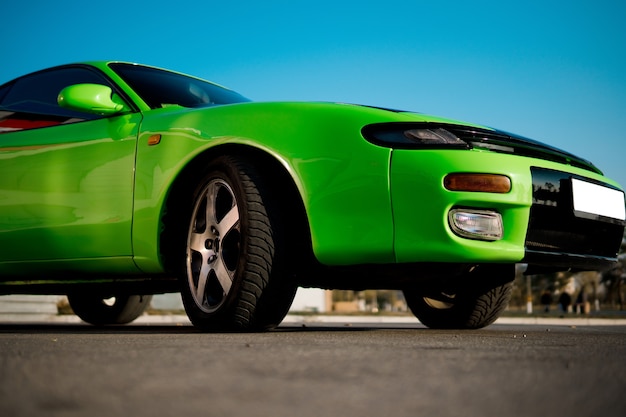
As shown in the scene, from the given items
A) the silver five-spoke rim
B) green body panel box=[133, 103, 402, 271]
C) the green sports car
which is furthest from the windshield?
the silver five-spoke rim

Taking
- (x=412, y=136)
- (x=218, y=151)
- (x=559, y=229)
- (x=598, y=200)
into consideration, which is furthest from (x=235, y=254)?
(x=598, y=200)

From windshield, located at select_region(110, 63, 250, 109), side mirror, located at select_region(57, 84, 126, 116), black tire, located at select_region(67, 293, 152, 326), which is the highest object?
windshield, located at select_region(110, 63, 250, 109)

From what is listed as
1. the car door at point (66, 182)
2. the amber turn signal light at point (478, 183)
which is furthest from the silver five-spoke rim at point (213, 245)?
the amber turn signal light at point (478, 183)

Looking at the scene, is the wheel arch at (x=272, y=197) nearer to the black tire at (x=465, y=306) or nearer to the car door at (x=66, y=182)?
the car door at (x=66, y=182)

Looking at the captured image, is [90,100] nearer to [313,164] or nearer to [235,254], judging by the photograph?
[235,254]

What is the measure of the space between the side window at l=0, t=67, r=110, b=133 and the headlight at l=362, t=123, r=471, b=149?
70.9 inches

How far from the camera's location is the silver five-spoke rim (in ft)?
12.1

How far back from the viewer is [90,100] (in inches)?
163

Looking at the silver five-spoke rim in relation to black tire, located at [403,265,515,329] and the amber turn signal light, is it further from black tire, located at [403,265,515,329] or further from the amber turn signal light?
black tire, located at [403,265,515,329]

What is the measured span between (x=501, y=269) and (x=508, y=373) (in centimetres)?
169

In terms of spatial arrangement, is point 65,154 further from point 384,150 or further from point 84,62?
point 384,150

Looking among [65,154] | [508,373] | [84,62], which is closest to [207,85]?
[84,62]

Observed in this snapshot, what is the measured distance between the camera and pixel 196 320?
375cm

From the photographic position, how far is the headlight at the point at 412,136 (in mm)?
3383
